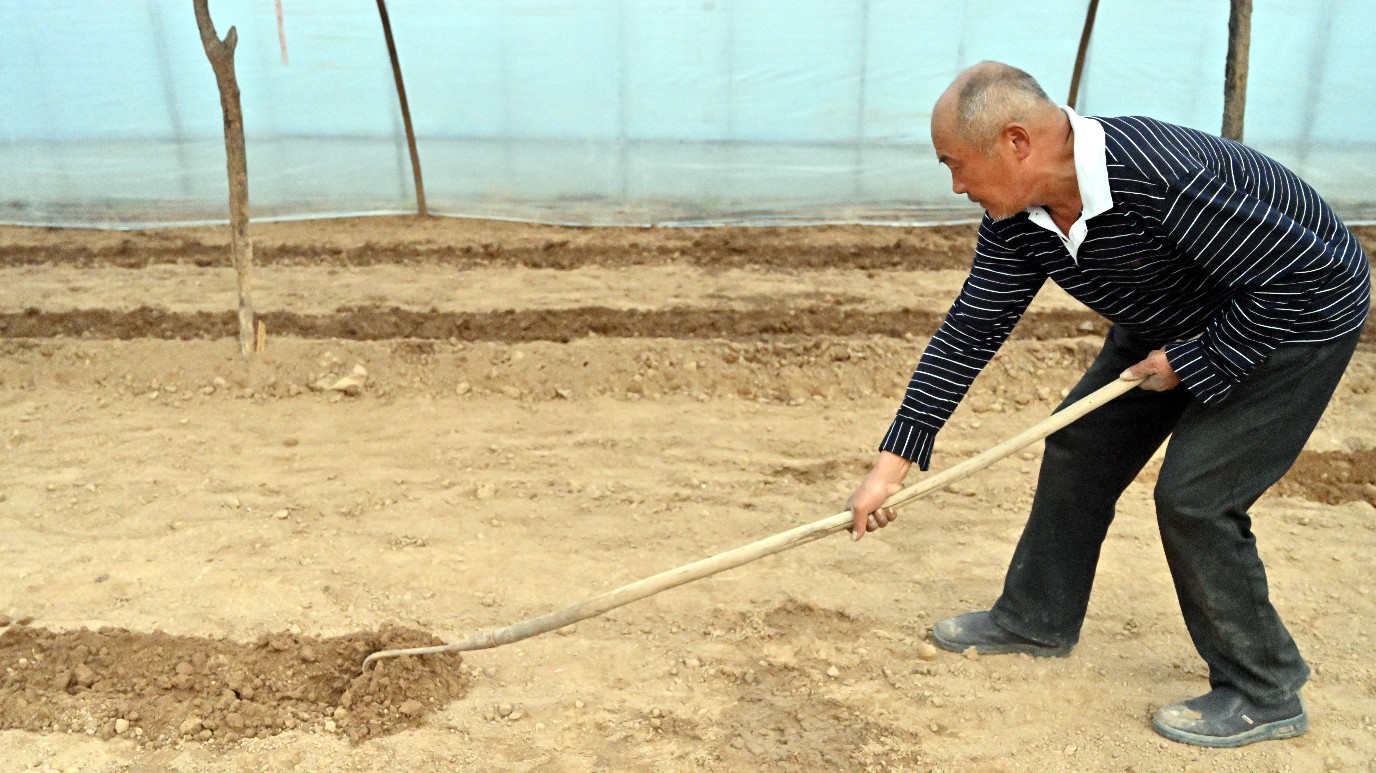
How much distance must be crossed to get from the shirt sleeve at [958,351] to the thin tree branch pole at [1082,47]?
5.98 metres

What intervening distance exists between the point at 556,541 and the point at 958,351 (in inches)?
68.0

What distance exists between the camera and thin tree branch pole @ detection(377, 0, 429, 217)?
26.6 ft

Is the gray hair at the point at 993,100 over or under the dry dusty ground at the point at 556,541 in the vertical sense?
over

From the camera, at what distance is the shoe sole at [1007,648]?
9.88ft

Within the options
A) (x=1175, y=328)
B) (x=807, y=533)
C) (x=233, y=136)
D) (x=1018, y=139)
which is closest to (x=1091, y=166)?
(x=1018, y=139)

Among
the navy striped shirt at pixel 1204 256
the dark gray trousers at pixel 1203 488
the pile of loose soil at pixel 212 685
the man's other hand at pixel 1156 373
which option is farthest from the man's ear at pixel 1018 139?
the pile of loose soil at pixel 212 685

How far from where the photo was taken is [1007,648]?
3033mm

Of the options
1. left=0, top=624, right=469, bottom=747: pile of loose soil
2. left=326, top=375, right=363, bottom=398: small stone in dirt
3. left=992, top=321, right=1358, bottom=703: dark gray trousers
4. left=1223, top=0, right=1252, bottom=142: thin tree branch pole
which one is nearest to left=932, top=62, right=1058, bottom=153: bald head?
left=992, top=321, right=1358, bottom=703: dark gray trousers

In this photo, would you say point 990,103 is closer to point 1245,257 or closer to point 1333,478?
point 1245,257

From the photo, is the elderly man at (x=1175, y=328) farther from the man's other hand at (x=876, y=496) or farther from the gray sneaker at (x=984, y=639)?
the gray sneaker at (x=984, y=639)

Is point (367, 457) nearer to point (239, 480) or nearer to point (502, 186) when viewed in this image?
point (239, 480)

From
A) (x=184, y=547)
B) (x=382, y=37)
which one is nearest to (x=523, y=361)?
(x=184, y=547)

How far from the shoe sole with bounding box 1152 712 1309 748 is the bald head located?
1506 mm

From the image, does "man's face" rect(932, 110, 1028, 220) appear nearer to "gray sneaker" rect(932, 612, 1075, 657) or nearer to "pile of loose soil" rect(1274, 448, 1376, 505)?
"gray sneaker" rect(932, 612, 1075, 657)
